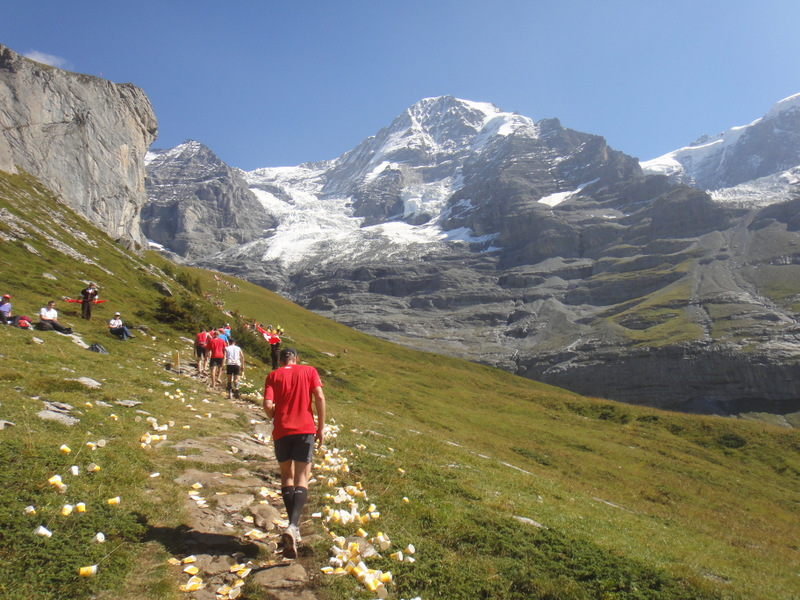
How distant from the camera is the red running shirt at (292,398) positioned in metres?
9.45

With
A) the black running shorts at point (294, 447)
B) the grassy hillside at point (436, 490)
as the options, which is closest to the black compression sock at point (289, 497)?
the black running shorts at point (294, 447)

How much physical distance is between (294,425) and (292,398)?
1.88ft

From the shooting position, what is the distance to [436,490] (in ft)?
42.1

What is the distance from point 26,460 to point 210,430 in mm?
6953

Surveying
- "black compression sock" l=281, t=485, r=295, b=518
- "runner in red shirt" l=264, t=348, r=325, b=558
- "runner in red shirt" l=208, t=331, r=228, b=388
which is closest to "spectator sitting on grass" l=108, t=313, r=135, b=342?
"runner in red shirt" l=208, t=331, r=228, b=388

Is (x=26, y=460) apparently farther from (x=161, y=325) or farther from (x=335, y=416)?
(x=161, y=325)

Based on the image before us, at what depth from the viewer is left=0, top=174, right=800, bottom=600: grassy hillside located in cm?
752

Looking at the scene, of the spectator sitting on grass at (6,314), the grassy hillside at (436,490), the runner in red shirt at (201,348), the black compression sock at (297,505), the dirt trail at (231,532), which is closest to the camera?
the dirt trail at (231,532)

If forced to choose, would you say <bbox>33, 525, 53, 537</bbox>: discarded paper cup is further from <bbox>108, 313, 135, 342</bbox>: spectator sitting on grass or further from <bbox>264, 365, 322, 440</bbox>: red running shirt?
<bbox>108, 313, 135, 342</bbox>: spectator sitting on grass

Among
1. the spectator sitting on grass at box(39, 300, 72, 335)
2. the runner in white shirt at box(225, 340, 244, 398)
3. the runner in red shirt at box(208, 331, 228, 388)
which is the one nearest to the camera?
the runner in white shirt at box(225, 340, 244, 398)

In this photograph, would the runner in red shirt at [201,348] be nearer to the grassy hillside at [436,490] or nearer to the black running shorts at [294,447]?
the grassy hillside at [436,490]

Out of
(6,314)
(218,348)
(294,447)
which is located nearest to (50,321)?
(6,314)

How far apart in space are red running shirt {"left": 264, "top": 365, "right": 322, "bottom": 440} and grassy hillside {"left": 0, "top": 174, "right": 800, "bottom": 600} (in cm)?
219

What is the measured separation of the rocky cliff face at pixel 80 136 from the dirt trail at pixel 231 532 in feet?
264
